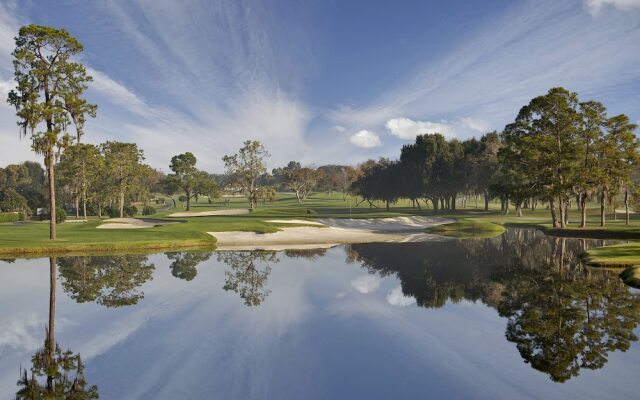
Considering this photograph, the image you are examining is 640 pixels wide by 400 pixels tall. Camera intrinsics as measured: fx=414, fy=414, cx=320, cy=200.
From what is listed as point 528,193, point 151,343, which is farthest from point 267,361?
point 528,193

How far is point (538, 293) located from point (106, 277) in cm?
2087

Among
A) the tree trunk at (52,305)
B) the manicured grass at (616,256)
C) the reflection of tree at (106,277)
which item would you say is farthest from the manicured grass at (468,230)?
the tree trunk at (52,305)

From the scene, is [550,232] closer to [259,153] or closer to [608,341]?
[608,341]

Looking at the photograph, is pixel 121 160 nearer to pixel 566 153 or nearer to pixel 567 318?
pixel 566 153

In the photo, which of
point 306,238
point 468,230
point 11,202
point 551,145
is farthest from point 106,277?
point 11,202

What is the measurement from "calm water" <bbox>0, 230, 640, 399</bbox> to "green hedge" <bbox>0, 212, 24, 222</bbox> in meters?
52.3

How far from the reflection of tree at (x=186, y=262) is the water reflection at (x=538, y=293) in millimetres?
10534

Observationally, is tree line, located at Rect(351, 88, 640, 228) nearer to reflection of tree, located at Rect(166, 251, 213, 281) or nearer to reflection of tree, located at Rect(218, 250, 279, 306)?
reflection of tree, located at Rect(218, 250, 279, 306)

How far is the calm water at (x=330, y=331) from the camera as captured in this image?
29.8ft

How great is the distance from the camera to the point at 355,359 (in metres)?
10.4

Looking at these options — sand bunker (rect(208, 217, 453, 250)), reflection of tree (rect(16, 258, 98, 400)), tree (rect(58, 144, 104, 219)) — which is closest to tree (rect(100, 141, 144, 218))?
tree (rect(58, 144, 104, 219))

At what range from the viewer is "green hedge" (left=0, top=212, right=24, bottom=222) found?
64.9 meters

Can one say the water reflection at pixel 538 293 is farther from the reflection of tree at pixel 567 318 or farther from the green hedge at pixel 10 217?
the green hedge at pixel 10 217

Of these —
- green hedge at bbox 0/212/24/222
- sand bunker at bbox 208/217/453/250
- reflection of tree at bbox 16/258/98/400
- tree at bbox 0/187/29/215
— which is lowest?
sand bunker at bbox 208/217/453/250
